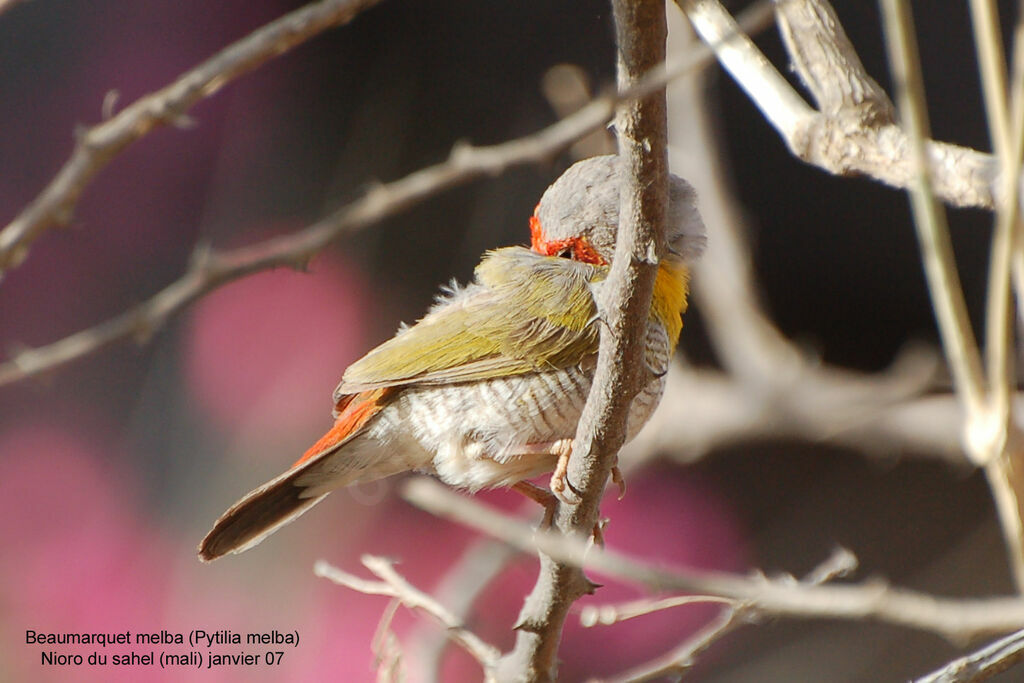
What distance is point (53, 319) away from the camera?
3545mm

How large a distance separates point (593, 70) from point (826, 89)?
2.34m

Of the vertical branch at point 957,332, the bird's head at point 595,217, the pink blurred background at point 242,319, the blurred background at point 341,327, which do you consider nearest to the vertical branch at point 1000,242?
the vertical branch at point 957,332

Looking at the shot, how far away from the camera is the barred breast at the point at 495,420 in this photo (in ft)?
6.79

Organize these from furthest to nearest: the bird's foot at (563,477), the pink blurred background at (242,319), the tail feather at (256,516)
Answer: the pink blurred background at (242,319) → the tail feather at (256,516) → the bird's foot at (563,477)

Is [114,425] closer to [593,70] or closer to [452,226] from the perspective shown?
[452,226]

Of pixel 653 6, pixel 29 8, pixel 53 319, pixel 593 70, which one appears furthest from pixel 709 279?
pixel 29 8

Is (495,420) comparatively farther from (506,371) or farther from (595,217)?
(595,217)

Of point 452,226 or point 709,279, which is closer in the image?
point 709,279

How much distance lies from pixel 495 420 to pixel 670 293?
1.40 ft

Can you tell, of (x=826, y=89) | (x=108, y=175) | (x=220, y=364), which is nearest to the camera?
(x=826, y=89)

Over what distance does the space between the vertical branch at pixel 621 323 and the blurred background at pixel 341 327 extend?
1080 millimetres

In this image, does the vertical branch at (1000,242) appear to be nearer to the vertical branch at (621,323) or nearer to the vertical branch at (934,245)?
the vertical branch at (934,245)

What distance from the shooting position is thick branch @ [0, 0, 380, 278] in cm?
108

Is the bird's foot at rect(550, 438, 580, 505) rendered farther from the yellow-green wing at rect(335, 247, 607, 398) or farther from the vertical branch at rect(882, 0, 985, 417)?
the vertical branch at rect(882, 0, 985, 417)
